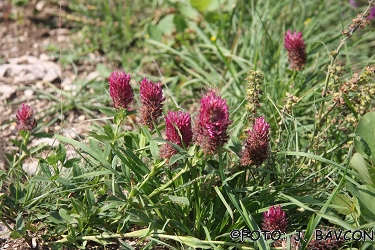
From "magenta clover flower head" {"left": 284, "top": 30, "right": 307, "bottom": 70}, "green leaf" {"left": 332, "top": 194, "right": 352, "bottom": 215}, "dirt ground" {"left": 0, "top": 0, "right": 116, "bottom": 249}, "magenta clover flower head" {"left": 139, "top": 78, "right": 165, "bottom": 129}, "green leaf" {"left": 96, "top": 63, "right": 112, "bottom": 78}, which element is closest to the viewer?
"magenta clover flower head" {"left": 139, "top": 78, "right": 165, "bottom": 129}

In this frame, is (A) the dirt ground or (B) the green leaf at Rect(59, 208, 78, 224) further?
(A) the dirt ground

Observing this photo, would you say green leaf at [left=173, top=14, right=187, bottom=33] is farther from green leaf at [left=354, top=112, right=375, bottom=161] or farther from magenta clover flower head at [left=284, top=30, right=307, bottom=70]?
green leaf at [left=354, top=112, right=375, bottom=161]

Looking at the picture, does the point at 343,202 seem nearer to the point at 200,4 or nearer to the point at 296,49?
the point at 296,49

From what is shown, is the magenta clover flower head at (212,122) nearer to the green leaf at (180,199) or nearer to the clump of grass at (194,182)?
the clump of grass at (194,182)

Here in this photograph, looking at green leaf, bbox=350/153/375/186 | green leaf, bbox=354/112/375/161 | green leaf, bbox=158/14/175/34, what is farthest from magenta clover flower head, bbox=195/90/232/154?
green leaf, bbox=158/14/175/34

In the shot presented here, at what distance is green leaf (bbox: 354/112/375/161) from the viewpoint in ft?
8.48

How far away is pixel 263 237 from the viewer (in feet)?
7.54

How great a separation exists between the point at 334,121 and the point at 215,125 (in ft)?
2.98

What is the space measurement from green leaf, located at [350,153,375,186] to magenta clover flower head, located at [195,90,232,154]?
26.4 inches

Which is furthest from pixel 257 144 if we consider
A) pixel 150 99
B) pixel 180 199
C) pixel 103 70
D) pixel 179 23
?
pixel 179 23

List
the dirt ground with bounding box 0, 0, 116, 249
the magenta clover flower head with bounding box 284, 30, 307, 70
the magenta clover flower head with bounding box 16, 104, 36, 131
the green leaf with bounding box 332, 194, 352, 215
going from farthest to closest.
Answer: the dirt ground with bounding box 0, 0, 116, 249 → the magenta clover flower head with bounding box 284, 30, 307, 70 → the magenta clover flower head with bounding box 16, 104, 36, 131 → the green leaf with bounding box 332, 194, 352, 215

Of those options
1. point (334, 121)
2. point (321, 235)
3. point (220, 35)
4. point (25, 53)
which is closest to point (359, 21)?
point (334, 121)

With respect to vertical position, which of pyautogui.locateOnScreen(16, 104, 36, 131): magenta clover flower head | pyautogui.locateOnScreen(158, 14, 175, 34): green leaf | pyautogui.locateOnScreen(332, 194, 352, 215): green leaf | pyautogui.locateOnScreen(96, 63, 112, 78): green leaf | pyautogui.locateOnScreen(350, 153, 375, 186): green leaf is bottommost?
pyautogui.locateOnScreen(332, 194, 352, 215): green leaf

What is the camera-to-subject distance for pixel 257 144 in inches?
89.9
